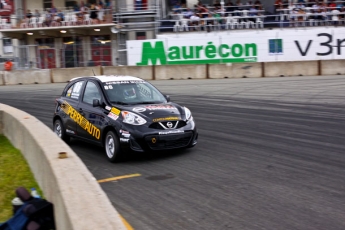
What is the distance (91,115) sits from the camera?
31.3ft

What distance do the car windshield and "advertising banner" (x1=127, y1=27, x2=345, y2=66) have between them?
70.5 feet

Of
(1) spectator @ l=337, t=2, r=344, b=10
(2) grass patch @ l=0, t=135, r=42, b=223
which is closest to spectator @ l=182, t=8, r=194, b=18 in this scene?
(1) spectator @ l=337, t=2, r=344, b=10

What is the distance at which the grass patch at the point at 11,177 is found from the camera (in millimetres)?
6278

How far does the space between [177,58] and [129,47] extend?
3.27 m

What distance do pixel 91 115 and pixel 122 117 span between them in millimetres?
1043

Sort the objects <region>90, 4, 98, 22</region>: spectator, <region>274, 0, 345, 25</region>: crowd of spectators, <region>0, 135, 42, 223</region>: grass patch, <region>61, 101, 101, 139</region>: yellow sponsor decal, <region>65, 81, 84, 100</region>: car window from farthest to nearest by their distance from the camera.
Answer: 1. <region>90, 4, 98, 22</region>: spectator
2. <region>274, 0, 345, 25</region>: crowd of spectators
3. <region>65, 81, 84, 100</region>: car window
4. <region>61, 101, 101, 139</region>: yellow sponsor decal
5. <region>0, 135, 42, 223</region>: grass patch

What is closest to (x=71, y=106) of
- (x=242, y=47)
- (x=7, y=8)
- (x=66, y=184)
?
(x=66, y=184)

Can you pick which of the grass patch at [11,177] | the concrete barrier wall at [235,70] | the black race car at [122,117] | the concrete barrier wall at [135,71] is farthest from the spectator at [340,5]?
the grass patch at [11,177]

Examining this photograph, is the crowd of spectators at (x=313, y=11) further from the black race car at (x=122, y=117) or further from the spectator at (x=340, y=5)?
the black race car at (x=122, y=117)

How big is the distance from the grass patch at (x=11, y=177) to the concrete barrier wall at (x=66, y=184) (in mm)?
133

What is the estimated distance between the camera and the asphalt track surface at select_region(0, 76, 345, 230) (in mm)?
5656

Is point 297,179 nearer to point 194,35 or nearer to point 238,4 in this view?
point 194,35

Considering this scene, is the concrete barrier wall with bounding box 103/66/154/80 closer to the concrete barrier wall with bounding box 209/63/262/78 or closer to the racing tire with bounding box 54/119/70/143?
the concrete barrier wall with bounding box 209/63/262/78

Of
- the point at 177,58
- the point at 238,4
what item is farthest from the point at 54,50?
the point at 238,4
